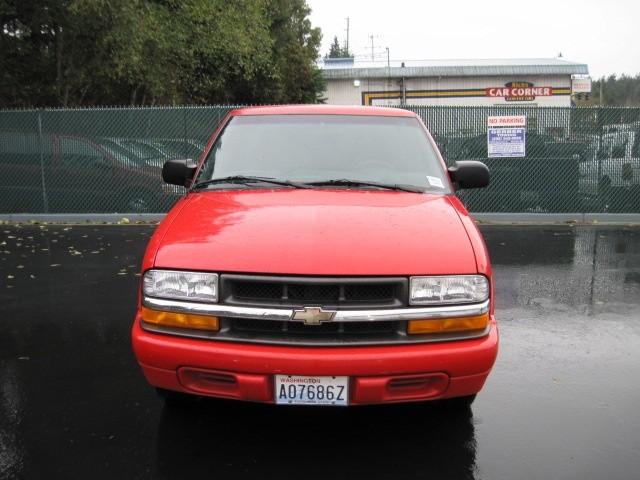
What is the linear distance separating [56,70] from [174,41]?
320cm

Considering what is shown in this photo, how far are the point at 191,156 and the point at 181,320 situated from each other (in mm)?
9240

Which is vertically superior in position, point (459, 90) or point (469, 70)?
point (469, 70)

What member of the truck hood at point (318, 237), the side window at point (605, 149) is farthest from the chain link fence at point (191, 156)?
the truck hood at point (318, 237)

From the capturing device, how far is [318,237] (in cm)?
308

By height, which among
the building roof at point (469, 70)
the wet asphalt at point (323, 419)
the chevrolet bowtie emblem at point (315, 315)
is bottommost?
the wet asphalt at point (323, 419)

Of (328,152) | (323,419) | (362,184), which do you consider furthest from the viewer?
(328,152)

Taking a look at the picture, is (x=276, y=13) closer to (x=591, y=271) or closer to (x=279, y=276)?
(x=591, y=271)

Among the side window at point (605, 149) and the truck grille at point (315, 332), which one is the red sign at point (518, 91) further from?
the truck grille at point (315, 332)

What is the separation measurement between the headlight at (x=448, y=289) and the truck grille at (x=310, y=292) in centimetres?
6

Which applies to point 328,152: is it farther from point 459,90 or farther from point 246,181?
point 459,90

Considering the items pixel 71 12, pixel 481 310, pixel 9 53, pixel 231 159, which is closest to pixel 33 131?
pixel 71 12

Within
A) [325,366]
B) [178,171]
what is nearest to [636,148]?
[178,171]

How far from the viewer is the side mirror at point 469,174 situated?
4578 mm

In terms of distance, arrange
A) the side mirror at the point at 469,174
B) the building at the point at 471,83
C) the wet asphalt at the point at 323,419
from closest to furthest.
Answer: the wet asphalt at the point at 323,419, the side mirror at the point at 469,174, the building at the point at 471,83
